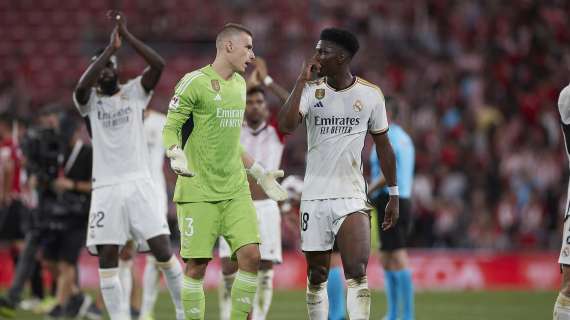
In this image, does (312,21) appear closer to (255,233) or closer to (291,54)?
(291,54)

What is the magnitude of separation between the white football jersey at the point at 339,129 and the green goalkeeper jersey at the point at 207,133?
0.76m

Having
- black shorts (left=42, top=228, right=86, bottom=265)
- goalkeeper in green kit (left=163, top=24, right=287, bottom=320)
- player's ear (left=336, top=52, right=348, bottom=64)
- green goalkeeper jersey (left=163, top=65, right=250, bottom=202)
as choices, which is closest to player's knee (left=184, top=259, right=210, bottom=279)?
goalkeeper in green kit (left=163, top=24, right=287, bottom=320)

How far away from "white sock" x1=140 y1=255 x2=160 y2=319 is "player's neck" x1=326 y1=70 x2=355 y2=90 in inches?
175

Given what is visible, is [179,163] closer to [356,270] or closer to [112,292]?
[356,270]

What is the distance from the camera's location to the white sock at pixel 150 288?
13367 millimetres

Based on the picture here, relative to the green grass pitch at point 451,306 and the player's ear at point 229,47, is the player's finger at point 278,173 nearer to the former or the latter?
the player's ear at point 229,47

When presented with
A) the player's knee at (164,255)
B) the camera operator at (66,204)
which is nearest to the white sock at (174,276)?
the player's knee at (164,255)

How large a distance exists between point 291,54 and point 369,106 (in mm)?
18815

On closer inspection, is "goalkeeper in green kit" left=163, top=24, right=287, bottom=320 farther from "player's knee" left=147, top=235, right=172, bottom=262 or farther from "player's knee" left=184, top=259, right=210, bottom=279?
"player's knee" left=147, top=235, right=172, bottom=262

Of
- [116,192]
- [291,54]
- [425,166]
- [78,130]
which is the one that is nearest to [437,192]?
[425,166]

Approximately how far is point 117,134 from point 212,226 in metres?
2.00

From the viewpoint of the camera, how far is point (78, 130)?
49.5 feet

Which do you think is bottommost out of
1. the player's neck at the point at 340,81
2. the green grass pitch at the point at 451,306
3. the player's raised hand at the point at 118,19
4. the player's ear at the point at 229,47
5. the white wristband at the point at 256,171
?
the green grass pitch at the point at 451,306

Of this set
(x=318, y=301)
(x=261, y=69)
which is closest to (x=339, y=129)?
(x=318, y=301)
